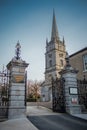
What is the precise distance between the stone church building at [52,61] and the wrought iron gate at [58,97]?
1280 inches

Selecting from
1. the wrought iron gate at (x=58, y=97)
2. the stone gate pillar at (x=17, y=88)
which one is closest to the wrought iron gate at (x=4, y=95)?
the stone gate pillar at (x=17, y=88)

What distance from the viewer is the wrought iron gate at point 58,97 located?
42.5 ft

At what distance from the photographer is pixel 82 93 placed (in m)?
14.1

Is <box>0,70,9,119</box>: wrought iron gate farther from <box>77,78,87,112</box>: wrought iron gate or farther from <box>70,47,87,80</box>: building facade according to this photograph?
<box>70,47,87,80</box>: building facade

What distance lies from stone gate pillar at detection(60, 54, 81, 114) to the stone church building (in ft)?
110

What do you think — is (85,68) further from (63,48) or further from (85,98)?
(63,48)

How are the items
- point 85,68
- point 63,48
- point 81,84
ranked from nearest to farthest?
point 81,84
point 85,68
point 63,48

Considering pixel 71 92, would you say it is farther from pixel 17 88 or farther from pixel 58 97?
pixel 17 88

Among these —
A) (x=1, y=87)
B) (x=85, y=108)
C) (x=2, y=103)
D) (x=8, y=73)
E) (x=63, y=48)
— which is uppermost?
(x=63, y=48)

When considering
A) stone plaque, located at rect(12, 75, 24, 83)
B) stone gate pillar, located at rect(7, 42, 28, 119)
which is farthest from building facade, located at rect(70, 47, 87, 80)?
stone plaque, located at rect(12, 75, 24, 83)

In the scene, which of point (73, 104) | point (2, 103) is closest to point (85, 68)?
point (73, 104)

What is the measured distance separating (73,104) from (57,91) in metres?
1.97

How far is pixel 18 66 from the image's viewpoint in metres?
11.2

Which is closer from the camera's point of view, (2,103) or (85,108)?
(2,103)
